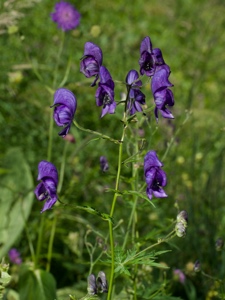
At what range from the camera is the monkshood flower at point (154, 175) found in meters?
1.71

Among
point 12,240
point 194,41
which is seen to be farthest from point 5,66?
point 194,41

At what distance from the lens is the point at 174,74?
16.7ft

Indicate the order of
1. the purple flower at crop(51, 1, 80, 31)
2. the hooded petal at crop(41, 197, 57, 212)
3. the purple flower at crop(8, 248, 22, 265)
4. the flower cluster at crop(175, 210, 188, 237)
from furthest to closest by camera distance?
1. the purple flower at crop(51, 1, 80, 31)
2. the purple flower at crop(8, 248, 22, 265)
3. the flower cluster at crop(175, 210, 188, 237)
4. the hooded petal at crop(41, 197, 57, 212)

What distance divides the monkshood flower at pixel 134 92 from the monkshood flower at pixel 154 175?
0.13 m

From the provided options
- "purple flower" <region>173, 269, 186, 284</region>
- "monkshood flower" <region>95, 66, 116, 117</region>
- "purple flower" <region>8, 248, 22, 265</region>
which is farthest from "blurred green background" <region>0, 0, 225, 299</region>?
"monkshood flower" <region>95, 66, 116, 117</region>

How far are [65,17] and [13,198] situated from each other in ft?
2.79

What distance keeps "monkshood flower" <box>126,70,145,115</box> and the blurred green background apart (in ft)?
1.04

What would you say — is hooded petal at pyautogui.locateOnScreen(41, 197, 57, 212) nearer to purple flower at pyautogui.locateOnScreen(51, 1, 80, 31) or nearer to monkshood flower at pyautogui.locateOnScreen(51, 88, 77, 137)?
monkshood flower at pyautogui.locateOnScreen(51, 88, 77, 137)

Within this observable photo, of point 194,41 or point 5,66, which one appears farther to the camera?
point 194,41

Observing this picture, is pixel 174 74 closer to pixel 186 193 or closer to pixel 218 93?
pixel 218 93

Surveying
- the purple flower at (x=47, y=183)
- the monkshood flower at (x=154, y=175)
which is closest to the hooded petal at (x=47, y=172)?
the purple flower at (x=47, y=183)

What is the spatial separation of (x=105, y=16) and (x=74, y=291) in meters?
3.10

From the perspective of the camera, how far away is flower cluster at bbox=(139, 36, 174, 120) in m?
1.71

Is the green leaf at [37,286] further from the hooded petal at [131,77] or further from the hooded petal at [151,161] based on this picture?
the hooded petal at [131,77]
